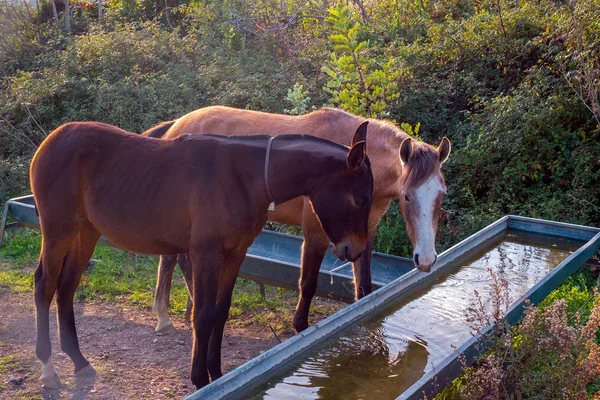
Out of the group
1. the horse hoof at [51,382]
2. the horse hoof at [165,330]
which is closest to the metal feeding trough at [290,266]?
the horse hoof at [165,330]

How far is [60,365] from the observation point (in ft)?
16.2

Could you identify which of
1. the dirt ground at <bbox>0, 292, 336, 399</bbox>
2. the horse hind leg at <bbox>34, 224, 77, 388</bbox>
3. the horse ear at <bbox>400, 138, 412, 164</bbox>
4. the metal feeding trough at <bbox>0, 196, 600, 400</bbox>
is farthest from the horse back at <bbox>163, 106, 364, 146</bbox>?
the dirt ground at <bbox>0, 292, 336, 399</bbox>

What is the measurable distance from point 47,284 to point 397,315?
264 cm

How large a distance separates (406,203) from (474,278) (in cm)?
136

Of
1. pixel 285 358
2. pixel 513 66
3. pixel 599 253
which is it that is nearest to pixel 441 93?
pixel 513 66

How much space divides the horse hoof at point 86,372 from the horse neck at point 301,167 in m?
2.17

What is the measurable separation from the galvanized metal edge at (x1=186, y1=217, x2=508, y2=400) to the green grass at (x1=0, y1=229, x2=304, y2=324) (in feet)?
5.81

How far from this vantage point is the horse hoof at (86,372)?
15.5 feet

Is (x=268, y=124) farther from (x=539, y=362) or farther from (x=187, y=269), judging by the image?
(x=539, y=362)

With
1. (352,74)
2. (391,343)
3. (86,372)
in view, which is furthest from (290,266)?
(352,74)

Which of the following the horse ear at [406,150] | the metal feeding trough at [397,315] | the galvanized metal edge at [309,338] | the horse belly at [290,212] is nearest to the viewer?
the galvanized metal edge at [309,338]

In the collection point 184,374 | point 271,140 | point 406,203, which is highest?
point 271,140

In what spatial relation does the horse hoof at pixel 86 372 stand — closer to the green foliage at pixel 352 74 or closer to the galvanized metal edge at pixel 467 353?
the galvanized metal edge at pixel 467 353

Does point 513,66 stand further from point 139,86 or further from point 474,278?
point 139,86
